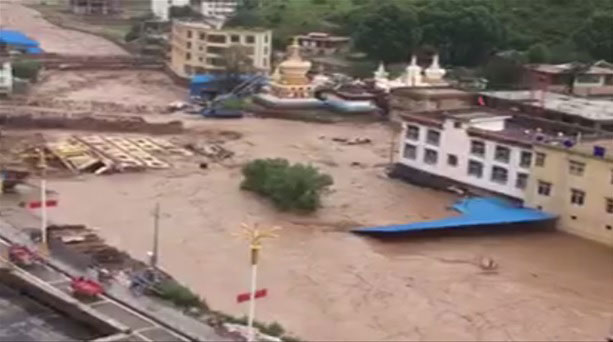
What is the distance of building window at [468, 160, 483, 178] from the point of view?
68.0 ft

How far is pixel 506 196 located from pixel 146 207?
672cm

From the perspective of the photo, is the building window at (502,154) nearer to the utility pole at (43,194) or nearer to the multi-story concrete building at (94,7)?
the utility pole at (43,194)

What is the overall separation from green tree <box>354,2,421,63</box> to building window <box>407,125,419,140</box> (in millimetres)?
16396

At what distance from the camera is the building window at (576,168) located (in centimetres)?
1844

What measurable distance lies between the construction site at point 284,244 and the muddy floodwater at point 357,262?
0.04 m

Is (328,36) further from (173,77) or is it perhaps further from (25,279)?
(25,279)

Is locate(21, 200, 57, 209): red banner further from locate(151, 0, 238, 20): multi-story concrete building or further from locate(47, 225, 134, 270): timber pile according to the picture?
locate(151, 0, 238, 20): multi-story concrete building

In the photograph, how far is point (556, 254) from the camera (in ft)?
57.6

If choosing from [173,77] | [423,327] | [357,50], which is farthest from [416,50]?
[423,327]

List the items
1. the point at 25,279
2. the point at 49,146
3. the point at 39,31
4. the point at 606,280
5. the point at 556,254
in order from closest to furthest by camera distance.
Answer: the point at 25,279 < the point at 606,280 < the point at 556,254 < the point at 49,146 < the point at 39,31

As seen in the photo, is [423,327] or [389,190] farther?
[389,190]

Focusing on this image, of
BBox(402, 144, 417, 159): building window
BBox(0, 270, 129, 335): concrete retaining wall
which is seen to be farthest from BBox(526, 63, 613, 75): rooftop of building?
BBox(0, 270, 129, 335): concrete retaining wall

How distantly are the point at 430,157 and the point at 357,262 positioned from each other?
5.85 meters

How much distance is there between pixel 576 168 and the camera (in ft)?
60.8
